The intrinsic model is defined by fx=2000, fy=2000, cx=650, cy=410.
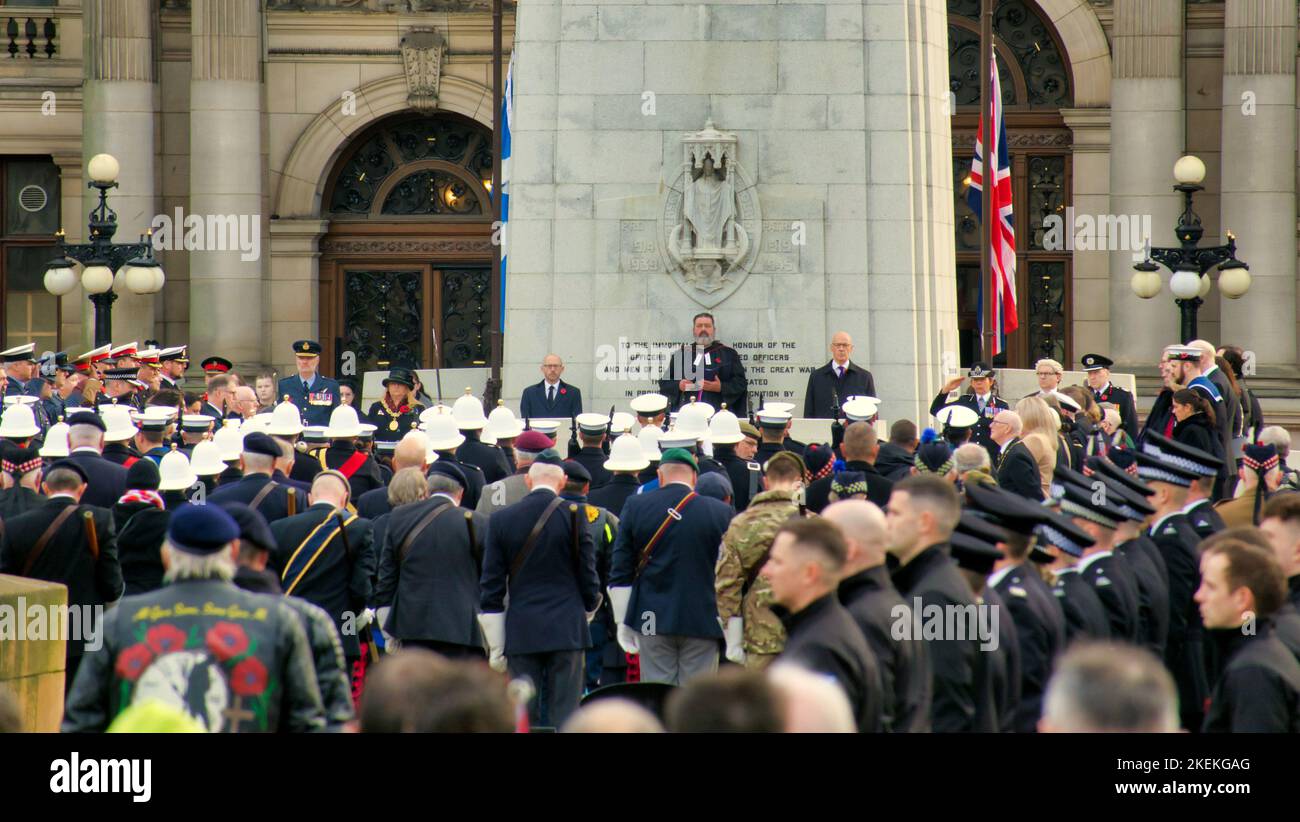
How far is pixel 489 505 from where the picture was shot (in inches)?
540

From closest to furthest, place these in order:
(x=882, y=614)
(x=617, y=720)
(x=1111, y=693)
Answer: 1. (x=617, y=720)
2. (x=1111, y=693)
3. (x=882, y=614)

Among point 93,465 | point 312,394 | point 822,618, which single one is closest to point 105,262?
point 312,394

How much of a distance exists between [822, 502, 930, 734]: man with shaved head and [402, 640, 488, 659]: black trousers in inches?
191

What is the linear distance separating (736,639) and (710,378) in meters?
7.21

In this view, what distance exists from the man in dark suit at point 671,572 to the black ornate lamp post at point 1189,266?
39.1 ft

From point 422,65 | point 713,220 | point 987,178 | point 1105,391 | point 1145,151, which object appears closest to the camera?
point 713,220

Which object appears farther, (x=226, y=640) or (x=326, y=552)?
(x=326, y=552)

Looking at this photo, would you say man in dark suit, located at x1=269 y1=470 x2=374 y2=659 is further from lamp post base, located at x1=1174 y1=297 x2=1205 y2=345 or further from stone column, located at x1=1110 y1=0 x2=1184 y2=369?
stone column, located at x1=1110 y1=0 x2=1184 y2=369

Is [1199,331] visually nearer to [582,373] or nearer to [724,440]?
[582,373]

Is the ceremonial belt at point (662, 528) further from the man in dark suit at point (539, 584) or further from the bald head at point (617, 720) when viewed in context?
the bald head at point (617, 720)

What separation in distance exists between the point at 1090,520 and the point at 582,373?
10.5 m

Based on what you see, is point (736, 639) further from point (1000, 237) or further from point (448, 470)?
point (1000, 237)

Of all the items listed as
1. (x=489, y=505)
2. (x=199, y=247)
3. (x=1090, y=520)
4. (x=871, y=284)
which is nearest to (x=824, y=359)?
(x=871, y=284)

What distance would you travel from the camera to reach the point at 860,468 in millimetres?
13094
